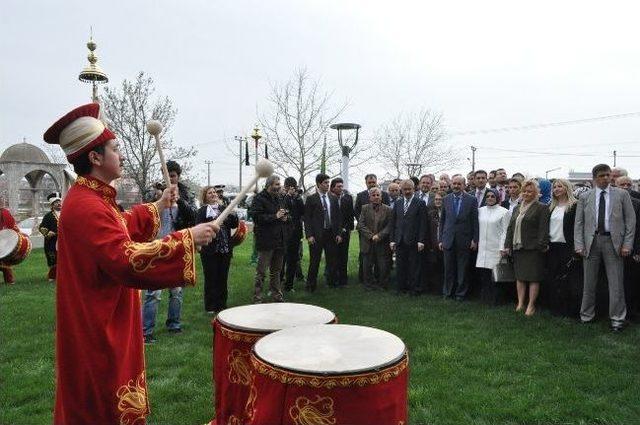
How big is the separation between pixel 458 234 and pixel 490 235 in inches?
23.1

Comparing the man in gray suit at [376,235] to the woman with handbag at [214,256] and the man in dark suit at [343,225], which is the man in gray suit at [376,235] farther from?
the woman with handbag at [214,256]

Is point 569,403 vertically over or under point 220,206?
under

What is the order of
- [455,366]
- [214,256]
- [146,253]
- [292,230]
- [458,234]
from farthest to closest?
[292,230] < [458,234] < [214,256] < [455,366] < [146,253]

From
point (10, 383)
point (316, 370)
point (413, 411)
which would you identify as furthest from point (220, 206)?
point (316, 370)

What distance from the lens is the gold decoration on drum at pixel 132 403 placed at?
7.52 feet

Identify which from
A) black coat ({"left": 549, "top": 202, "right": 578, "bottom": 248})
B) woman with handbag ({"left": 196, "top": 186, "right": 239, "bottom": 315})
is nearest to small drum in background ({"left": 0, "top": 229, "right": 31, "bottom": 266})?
woman with handbag ({"left": 196, "top": 186, "right": 239, "bottom": 315})

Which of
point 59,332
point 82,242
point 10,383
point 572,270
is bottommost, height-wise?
point 10,383

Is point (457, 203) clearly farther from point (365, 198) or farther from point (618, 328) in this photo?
point (618, 328)

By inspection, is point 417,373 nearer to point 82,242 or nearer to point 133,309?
point 133,309

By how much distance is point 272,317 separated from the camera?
3264mm

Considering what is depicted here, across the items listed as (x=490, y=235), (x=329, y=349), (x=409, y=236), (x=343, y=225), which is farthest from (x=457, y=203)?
(x=329, y=349)

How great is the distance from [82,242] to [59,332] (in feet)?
1.54

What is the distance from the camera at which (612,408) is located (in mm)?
3906

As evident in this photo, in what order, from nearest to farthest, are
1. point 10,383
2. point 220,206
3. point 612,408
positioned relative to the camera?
point 612,408
point 10,383
point 220,206
